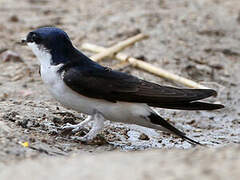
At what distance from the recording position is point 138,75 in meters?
6.02

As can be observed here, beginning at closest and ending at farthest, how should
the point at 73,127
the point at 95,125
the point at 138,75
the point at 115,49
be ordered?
the point at 95,125, the point at 73,127, the point at 138,75, the point at 115,49

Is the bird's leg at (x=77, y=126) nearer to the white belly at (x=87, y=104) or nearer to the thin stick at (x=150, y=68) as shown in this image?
the white belly at (x=87, y=104)

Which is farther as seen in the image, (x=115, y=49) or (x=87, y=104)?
(x=115, y=49)

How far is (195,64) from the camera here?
6.48m

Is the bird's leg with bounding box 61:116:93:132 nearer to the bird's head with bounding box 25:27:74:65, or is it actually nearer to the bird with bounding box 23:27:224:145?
the bird with bounding box 23:27:224:145

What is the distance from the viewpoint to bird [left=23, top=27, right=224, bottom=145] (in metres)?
4.02

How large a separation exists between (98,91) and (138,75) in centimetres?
200

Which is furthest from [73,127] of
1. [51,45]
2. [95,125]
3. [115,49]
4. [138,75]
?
[115,49]

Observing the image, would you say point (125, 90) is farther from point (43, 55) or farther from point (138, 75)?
point (138, 75)

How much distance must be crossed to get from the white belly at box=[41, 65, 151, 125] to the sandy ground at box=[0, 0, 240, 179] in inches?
8.6

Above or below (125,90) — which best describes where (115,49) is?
below

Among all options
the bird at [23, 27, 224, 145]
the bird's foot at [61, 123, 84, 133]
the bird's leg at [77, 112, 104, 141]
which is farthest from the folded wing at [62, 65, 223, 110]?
the bird's foot at [61, 123, 84, 133]

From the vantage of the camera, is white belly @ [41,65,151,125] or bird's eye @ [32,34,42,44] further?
bird's eye @ [32,34,42,44]

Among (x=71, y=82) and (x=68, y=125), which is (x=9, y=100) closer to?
(x=68, y=125)
